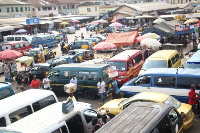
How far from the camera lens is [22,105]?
28.8ft

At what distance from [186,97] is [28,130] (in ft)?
22.7

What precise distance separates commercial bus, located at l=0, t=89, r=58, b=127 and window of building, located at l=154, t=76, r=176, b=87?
4708mm

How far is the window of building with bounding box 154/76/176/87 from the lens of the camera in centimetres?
1111

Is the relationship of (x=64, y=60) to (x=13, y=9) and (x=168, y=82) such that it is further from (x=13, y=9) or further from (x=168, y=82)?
(x=13, y=9)

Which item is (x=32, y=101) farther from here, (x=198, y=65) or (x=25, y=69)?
(x=25, y=69)

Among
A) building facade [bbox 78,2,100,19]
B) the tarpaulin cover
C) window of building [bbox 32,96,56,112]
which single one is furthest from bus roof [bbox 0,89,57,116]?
building facade [bbox 78,2,100,19]

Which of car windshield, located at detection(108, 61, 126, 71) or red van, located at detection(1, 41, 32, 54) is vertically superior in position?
red van, located at detection(1, 41, 32, 54)

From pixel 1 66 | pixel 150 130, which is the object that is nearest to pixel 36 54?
pixel 1 66

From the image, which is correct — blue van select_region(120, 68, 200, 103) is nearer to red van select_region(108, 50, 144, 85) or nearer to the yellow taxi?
the yellow taxi

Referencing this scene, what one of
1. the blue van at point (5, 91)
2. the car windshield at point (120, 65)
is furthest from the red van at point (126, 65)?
the blue van at point (5, 91)

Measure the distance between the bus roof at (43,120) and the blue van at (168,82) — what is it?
14.2ft

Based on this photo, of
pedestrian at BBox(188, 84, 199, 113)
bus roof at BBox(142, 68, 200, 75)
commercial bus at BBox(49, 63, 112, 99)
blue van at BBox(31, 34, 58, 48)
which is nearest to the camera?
pedestrian at BBox(188, 84, 199, 113)

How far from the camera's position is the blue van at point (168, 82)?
10781mm

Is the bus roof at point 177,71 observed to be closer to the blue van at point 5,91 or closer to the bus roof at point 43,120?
the bus roof at point 43,120
